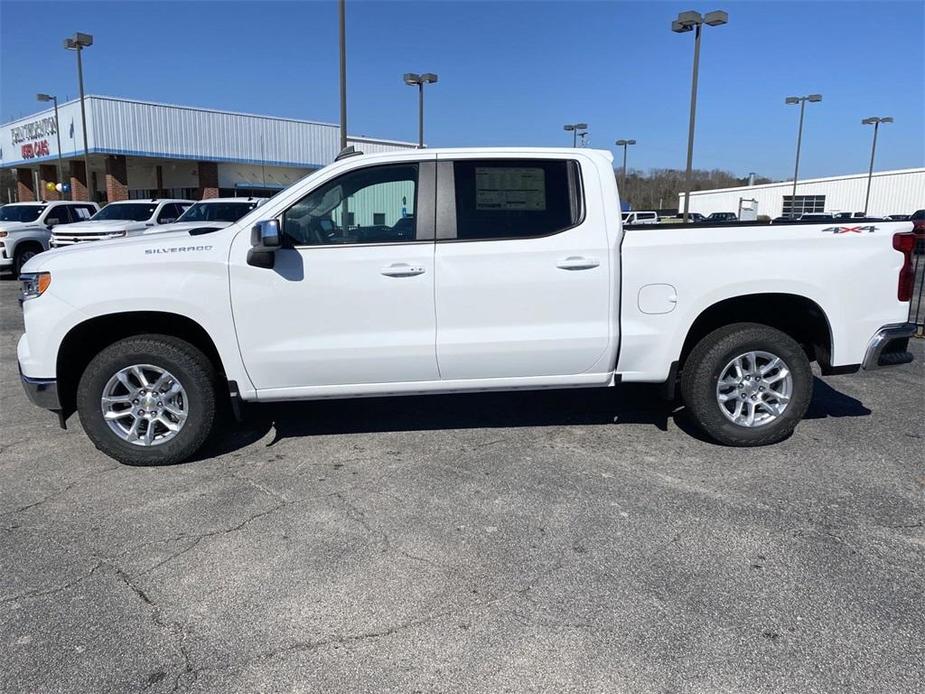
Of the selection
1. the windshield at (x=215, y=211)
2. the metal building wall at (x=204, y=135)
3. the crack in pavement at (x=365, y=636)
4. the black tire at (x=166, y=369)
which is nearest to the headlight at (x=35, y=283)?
the black tire at (x=166, y=369)

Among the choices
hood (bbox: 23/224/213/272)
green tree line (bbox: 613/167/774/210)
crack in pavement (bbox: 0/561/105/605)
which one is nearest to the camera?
crack in pavement (bbox: 0/561/105/605)

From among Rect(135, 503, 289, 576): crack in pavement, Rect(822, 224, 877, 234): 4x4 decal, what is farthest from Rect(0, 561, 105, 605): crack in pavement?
Rect(822, 224, 877, 234): 4x4 decal

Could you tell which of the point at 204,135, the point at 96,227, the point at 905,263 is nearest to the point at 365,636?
the point at 905,263

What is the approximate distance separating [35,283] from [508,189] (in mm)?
3099

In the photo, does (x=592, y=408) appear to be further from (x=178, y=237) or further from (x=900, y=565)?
(x=178, y=237)

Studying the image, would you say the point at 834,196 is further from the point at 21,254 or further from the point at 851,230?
the point at 851,230

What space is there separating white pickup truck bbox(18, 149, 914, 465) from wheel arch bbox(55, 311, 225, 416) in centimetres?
1

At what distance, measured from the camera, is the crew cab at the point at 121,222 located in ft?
51.8

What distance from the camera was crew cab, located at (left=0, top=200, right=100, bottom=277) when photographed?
55.3 ft

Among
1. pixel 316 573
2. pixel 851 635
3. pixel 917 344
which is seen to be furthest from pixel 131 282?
pixel 917 344

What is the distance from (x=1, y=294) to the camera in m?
14.6

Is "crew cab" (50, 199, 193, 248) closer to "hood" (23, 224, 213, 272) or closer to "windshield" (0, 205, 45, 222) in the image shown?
"windshield" (0, 205, 45, 222)

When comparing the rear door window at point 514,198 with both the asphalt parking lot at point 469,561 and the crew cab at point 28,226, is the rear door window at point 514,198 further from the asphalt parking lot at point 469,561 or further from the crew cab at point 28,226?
the crew cab at point 28,226

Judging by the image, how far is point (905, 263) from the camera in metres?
4.94
